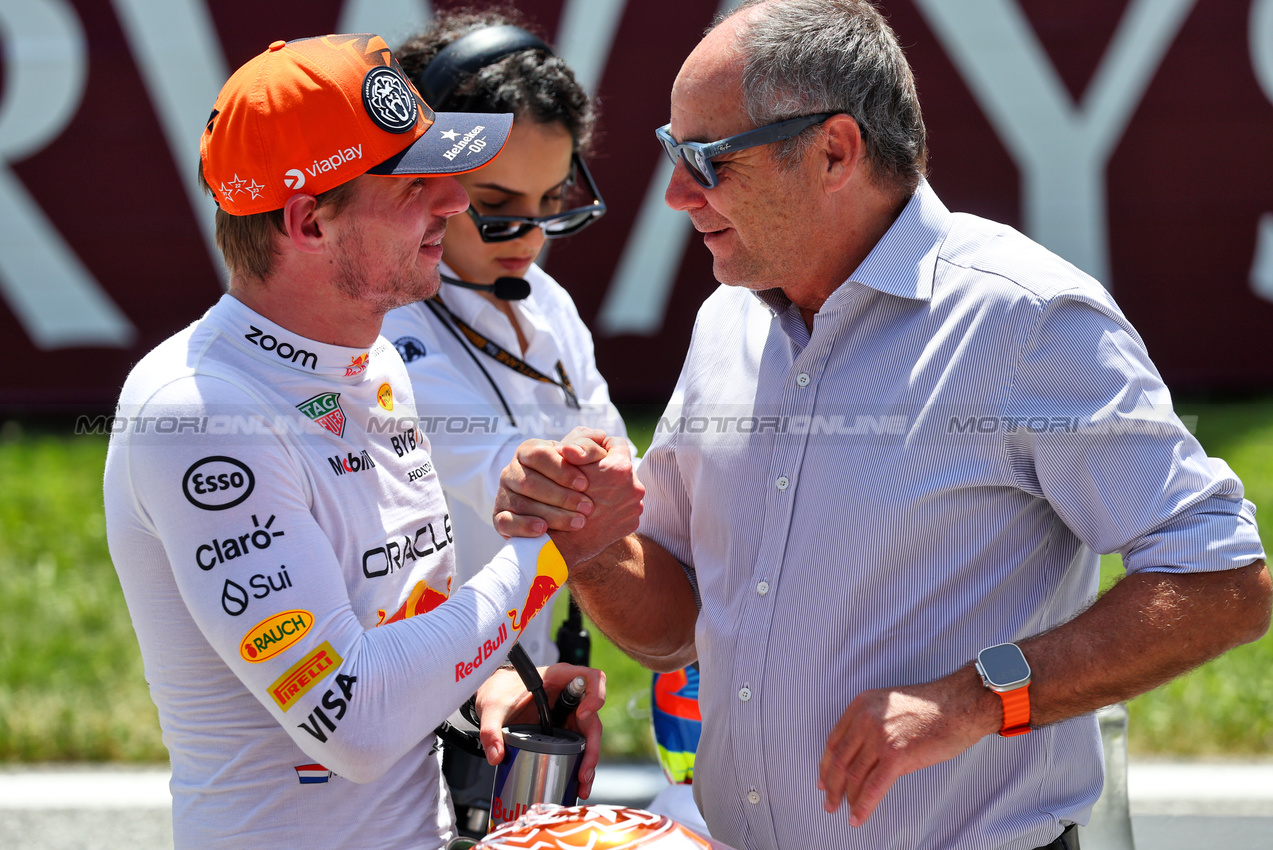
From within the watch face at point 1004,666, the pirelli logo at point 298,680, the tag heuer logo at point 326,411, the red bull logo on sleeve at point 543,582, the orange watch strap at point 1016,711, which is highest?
the tag heuer logo at point 326,411

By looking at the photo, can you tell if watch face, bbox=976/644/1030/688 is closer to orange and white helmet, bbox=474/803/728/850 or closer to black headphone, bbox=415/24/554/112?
orange and white helmet, bbox=474/803/728/850

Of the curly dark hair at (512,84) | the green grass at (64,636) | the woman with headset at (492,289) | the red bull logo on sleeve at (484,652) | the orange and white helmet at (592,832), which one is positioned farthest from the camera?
the green grass at (64,636)

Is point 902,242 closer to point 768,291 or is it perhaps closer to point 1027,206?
point 768,291

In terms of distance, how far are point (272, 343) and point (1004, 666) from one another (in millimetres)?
1366

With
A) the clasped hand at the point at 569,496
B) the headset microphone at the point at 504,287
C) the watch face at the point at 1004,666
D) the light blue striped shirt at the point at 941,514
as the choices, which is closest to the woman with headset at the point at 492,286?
the headset microphone at the point at 504,287

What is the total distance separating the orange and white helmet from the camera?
1698 mm

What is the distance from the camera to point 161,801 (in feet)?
14.3

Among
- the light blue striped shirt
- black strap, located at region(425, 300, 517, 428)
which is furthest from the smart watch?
black strap, located at region(425, 300, 517, 428)

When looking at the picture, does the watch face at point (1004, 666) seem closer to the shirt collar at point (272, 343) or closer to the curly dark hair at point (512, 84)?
the shirt collar at point (272, 343)

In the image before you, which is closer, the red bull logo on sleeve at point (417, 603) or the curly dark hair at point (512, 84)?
the red bull logo on sleeve at point (417, 603)

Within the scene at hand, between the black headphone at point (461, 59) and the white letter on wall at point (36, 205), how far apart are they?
6120 mm

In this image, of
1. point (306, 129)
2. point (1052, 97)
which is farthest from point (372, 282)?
point (1052, 97)

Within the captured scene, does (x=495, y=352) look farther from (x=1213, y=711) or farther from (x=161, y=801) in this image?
(x=1213, y=711)

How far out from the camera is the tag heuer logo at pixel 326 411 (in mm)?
1989
